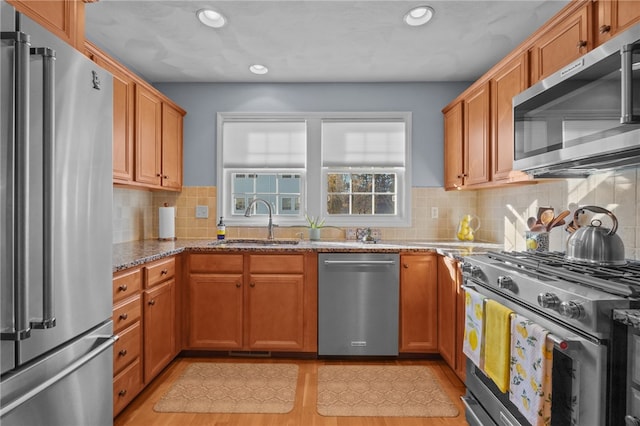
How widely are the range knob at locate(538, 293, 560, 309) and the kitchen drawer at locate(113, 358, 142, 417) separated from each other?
6.83 feet

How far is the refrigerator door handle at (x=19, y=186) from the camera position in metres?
1.02

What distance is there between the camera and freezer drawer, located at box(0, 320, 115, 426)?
1060 millimetres

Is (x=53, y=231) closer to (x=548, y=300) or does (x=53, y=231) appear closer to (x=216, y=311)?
(x=548, y=300)

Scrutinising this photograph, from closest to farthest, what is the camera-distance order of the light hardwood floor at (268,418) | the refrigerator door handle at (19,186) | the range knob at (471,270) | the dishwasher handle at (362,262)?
the refrigerator door handle at (19,186) < the range knob at (471,270) < the light hardwood floor at (268,418) < the dishwasher handle at (362,262)

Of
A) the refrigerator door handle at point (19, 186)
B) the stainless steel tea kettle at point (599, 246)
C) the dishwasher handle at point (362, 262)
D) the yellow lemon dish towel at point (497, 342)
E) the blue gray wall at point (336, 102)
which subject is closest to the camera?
the refrigerator door handle at point (19, 186)

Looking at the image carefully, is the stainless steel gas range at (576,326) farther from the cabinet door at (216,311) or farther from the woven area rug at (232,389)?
the cabinet door at (216,311)

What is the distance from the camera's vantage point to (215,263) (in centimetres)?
285

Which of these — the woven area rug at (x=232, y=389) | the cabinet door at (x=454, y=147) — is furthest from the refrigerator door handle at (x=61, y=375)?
the cabinet door at (x=454, y=147)

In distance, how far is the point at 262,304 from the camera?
283 centimetres

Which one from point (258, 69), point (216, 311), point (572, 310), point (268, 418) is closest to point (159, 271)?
point (216, 311)

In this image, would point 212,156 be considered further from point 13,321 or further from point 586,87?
point 586,87

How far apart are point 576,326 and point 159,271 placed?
2.31m

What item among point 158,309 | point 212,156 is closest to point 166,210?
point 212,156

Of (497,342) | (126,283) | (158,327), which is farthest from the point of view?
(158,327)
